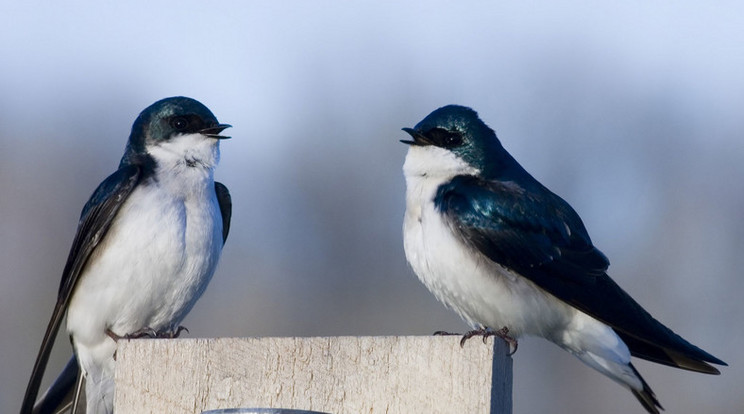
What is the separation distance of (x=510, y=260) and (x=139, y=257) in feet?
3.10

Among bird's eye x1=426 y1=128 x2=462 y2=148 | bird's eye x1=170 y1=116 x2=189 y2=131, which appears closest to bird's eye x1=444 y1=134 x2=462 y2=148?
bird's eye x1=426 y1=128 x2=462 y2=148

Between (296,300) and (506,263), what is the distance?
7.30 m

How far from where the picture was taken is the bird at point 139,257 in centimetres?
369

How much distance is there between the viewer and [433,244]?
364cm

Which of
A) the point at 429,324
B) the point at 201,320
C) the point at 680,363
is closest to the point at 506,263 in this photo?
the point at 680,363

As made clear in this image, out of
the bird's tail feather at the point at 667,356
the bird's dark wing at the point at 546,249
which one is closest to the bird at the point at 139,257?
the bird's dark wing at the point at 546,249

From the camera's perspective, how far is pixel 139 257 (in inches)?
145

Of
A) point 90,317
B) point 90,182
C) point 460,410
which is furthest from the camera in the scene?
point 90,182

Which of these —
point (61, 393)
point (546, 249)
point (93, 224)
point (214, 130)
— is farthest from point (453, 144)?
point (61, 393)

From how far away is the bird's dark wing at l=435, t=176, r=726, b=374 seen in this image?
3666 millimetres

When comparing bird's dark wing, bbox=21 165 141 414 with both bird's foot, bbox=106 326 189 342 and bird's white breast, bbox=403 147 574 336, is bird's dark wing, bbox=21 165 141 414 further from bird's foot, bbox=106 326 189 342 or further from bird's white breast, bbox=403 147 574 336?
bird's white breast, bbox=403 147 574 336

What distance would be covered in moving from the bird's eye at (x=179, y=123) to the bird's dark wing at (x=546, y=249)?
0.74 meters

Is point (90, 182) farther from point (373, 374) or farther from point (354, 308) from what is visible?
point (373, 374)

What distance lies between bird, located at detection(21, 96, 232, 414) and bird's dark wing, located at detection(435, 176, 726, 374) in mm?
642
